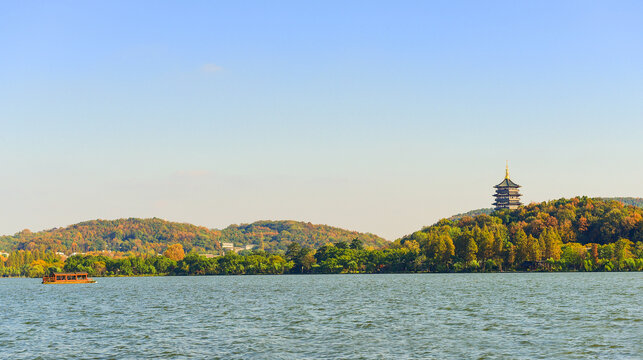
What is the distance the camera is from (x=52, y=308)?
276 feet

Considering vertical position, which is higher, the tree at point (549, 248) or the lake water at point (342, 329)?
the tree at point (549, 248)

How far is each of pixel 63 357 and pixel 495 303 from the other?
160 ft

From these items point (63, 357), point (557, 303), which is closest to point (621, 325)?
point (557, 303)

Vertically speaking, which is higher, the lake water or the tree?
the tree

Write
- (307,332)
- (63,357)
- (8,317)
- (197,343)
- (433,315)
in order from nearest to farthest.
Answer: (63,357) < (197,343) < (307,332) < (433,315) < (8,317)

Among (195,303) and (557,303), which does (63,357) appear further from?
(557,303)

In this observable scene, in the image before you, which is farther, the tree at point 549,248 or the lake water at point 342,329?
the tree at point 549,248

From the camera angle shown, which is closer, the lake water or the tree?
the lake water

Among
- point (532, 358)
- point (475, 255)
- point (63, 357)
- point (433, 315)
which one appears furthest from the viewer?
point (475, 255)

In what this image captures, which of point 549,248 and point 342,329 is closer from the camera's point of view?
point 342,329

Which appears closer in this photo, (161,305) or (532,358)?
(532,358)

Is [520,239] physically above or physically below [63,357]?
above

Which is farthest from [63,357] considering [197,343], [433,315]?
[433,315]

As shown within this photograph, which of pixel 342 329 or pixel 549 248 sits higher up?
pixel 549 248
